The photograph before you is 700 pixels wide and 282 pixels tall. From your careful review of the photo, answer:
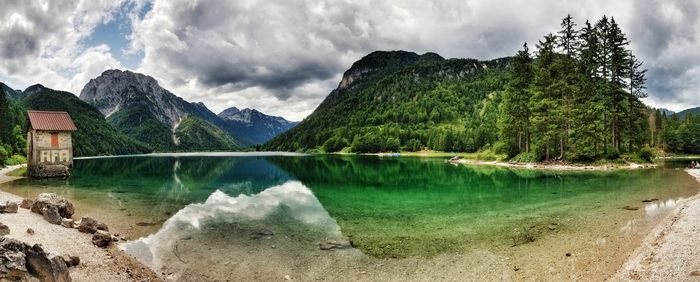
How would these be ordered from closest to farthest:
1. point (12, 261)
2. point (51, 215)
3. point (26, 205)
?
point (12, 261)
point (51, 215)
point (26, 205)

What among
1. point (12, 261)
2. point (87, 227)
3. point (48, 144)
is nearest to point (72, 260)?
point (12, 261)

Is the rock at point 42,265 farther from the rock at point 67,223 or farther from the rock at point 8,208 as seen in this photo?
the rock at point 8,208

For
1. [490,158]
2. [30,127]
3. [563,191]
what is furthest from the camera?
[490,158]

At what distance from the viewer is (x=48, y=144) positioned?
57375 mm

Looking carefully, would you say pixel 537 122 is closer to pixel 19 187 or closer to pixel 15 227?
pixel 15 227

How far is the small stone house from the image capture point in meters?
56.2

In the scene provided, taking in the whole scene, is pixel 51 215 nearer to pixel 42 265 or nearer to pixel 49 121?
pixel 42 265

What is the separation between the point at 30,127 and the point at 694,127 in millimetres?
189195

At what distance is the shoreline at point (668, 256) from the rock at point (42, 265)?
17.9 m

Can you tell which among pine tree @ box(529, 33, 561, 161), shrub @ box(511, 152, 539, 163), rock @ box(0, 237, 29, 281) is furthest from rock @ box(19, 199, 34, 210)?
shrub @ box(511, 152, 539, 163)

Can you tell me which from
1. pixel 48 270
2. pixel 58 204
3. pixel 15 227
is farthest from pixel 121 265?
pixel 58 204

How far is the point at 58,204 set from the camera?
80.0 ft

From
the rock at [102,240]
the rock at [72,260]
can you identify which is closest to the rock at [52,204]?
the rock at [102,240]

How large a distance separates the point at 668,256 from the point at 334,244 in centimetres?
1322
